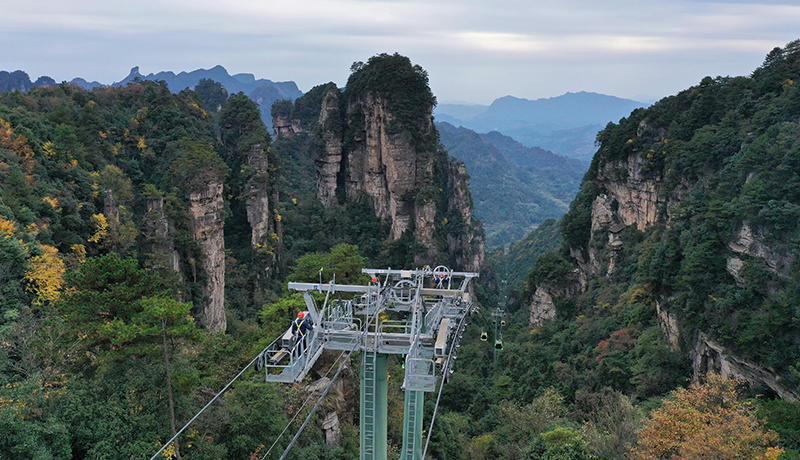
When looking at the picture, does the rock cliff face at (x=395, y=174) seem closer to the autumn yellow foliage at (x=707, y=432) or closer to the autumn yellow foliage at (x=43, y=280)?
the autumn yellow foliage at (x=43, y=280)

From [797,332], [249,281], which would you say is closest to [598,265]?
[797,332]

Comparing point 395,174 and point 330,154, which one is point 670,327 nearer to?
point 395,174

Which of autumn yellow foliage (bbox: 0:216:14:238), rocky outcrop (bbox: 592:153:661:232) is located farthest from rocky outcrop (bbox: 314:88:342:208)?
autumn yellow foliage (bbox: 0:216:14:238)

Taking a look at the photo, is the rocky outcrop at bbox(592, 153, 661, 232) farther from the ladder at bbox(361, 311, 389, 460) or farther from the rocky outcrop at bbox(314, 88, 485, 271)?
the ladder at bbox(361, 311, 389, 460)

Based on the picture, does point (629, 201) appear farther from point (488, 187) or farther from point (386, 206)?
point (488, 187)

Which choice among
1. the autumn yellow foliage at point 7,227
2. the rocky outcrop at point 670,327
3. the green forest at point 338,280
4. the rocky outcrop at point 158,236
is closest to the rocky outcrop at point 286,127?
the green forest at point 338,280

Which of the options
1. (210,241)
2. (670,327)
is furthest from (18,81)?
(670,327)
